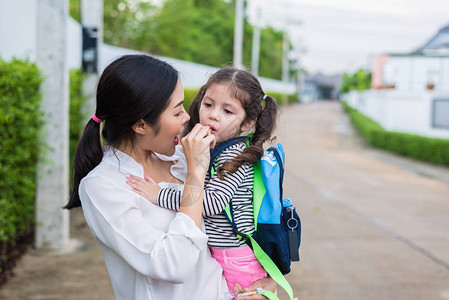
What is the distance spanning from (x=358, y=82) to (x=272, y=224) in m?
56.4

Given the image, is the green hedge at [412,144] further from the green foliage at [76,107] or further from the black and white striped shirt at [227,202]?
the black and white striped shirt at [227,202]

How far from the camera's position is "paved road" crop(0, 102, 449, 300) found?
4.53 meters

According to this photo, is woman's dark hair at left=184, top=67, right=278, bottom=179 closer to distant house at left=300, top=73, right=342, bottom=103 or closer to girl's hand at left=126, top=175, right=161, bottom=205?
girl's hand at left=126, top=175, right=161, bottom=205

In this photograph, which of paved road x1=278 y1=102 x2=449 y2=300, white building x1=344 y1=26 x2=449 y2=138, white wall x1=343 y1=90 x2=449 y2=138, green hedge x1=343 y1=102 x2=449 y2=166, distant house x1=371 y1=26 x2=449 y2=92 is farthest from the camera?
distant house x1=371 y1=26 x2=449 y2=92

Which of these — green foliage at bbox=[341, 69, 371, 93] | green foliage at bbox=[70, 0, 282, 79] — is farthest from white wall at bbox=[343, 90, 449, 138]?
green foliage at bbox=[341, 69, 371, 93]

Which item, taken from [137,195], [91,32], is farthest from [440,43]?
[137,195]

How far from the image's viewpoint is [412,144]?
14.7 meters

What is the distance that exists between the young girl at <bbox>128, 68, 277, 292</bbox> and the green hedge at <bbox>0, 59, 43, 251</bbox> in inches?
105

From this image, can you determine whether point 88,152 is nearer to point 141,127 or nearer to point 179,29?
point 141,127

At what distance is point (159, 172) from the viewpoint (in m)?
1.96

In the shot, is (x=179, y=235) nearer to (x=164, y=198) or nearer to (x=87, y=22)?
(x=164, y=198)

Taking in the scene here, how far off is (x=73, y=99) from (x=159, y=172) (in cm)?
507

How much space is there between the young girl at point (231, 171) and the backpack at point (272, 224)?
0.03 metres

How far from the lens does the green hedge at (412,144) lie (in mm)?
13133
